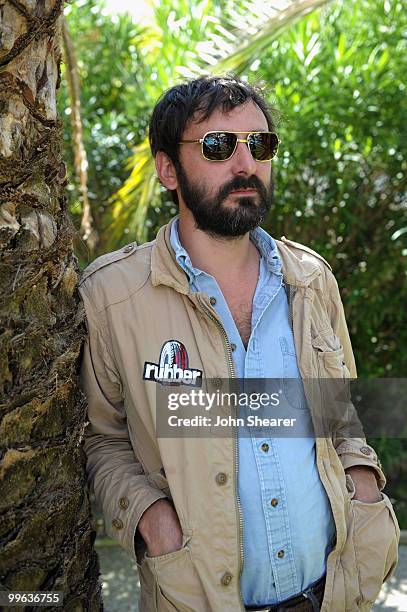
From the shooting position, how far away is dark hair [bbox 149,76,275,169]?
9.82 feet

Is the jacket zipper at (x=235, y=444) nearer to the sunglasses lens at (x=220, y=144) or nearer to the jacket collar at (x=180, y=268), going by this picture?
the jacket collar at (x=180, y=268)

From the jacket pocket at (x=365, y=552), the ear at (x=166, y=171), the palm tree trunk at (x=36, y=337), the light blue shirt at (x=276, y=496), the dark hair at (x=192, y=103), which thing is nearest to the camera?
the palm tree trunk at (x=36, y=337)

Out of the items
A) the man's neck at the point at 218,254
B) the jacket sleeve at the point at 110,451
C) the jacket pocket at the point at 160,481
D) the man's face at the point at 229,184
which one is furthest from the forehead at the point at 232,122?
the jacket pocket at the point at 160,481

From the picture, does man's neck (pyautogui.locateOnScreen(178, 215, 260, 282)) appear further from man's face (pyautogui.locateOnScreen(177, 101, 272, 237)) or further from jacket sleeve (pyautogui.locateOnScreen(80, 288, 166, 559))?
jacket sleeve (pyautogui.locateOnScreen(80, 288, 166, 559))

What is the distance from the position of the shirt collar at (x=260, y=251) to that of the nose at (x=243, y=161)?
0.96 ft

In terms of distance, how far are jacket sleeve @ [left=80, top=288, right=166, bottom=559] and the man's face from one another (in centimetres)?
58

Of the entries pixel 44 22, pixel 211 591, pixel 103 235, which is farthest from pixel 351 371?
pixel 103 235

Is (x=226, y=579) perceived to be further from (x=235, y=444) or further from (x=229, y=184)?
(x=229, y=184)

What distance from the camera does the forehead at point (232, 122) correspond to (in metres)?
2.93

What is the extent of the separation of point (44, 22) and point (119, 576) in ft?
12.0

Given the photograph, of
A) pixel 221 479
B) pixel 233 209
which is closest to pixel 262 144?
pixel 233 209

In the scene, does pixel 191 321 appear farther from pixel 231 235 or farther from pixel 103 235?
pixel 103 235

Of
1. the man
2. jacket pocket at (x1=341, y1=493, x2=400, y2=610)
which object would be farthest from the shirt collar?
jacket pocket at (x1=341, y1=493, x2=400, y2=610)

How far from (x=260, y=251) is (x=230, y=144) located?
1.44 feet
